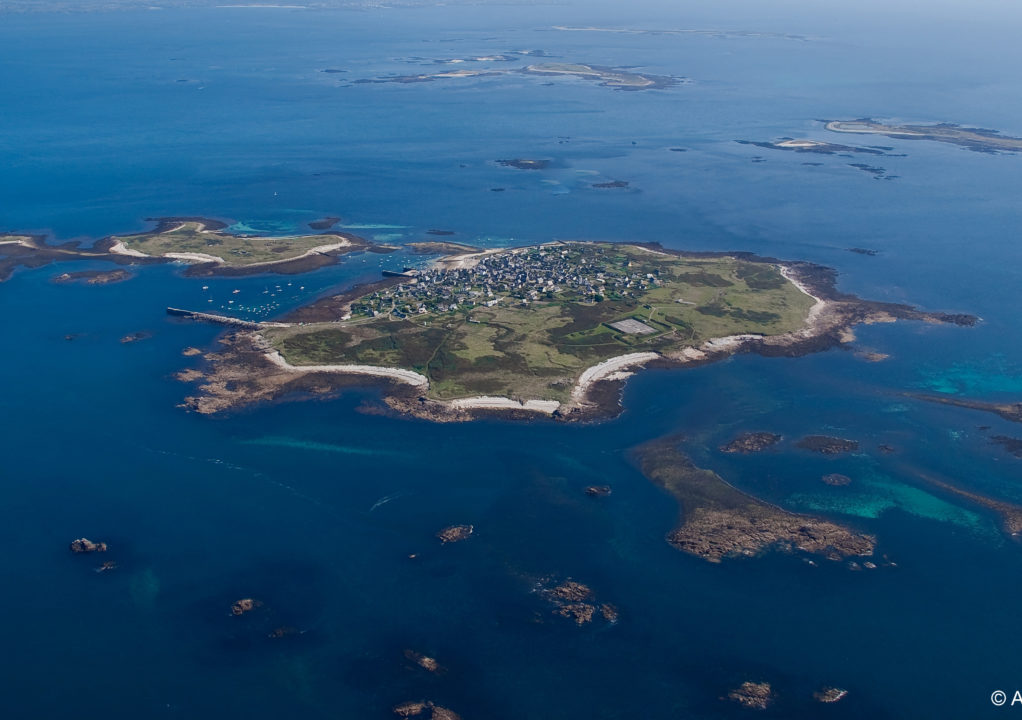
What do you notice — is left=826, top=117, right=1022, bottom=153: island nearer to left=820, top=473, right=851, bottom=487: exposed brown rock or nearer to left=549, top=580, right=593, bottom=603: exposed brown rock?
left=820, top=473, right=851, bottom=487: exposed brown rock

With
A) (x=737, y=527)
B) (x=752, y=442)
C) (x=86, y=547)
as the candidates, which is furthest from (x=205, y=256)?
(x=737, y=527)

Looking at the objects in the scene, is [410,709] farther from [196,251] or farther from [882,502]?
[196,251]

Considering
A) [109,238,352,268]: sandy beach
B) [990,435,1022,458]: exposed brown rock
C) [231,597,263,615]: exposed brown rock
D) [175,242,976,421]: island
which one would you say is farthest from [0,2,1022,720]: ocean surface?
[109,238,352,268]: sandy beach

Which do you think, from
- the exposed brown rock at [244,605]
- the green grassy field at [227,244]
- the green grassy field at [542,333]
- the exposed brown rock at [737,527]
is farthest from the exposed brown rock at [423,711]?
the green grassy field at [227,244]

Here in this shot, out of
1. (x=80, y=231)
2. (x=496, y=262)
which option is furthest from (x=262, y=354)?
(x=80, y=231)

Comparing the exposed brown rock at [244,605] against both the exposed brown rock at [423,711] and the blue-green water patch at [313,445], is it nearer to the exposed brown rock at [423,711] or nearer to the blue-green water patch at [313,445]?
the exposed brown rock at [423,711]

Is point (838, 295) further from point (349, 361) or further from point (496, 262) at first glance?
point (349, 361)

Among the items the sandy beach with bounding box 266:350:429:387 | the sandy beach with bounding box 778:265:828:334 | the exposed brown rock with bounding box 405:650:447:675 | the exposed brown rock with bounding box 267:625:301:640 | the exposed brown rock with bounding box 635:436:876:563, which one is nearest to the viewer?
the exposed brown rock with bounding box 405:650:447:675
